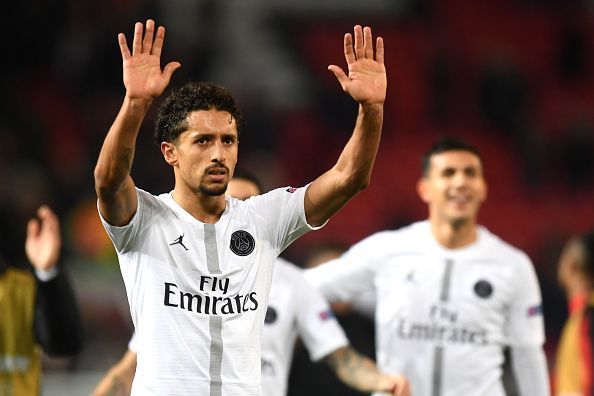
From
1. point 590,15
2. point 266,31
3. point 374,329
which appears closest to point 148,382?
point 374,329

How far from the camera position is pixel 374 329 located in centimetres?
684

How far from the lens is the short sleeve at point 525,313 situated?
19.1 ft

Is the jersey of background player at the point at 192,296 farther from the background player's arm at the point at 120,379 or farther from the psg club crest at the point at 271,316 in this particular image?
the psg club crest at the point at 271,316

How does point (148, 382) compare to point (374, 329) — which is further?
point (374, 329)

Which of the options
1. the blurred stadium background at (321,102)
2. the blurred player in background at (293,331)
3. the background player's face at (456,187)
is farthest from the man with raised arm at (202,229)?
the blurred stadium background at (321,102)

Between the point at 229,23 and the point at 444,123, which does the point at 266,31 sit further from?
the point at 444,123

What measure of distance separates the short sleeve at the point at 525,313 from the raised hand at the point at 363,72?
226cm

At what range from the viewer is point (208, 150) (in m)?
3.88

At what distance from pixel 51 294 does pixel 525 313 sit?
245 centimetres

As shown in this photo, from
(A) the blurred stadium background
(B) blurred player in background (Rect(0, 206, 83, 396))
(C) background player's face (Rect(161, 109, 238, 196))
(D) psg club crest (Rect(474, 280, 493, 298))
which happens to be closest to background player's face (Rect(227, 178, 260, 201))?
(B) blurred player in background (Rect(0, 206, 83, 396))

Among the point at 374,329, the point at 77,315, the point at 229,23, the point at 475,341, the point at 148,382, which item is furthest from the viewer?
the point at 229,23

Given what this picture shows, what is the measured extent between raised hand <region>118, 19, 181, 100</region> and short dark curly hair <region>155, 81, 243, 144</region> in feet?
0.72

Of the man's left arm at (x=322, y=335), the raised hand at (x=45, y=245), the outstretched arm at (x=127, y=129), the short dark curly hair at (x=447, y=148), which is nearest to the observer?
the outstretched arm at (x=127, y=129)

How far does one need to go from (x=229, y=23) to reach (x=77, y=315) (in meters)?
9.80
